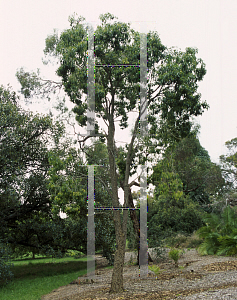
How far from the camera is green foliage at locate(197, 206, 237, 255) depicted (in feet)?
36.1

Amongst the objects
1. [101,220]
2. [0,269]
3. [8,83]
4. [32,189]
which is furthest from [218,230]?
[8,83]

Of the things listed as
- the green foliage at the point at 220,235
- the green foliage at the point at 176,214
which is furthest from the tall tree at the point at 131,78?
the green foliage at the point at 176,214

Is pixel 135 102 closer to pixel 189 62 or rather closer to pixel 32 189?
pixel 189 62

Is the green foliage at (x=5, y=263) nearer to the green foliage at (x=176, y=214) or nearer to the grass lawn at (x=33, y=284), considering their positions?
the grass lawn at (x=33, y=284)

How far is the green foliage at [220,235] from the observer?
36.1ft

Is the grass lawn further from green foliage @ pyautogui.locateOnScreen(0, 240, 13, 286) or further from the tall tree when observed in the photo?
the tall tree

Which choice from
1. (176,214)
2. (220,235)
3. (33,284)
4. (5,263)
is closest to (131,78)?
(5,263)

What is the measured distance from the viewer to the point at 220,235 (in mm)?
11656

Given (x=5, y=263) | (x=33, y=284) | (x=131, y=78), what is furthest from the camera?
(x=33, y=284)

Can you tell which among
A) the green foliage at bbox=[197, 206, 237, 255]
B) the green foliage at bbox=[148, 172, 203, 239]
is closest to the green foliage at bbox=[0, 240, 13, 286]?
the green foliage at bbox=[197, 206, 237, 255]

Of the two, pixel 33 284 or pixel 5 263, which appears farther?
pixel 33 284

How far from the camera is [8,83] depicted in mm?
11305

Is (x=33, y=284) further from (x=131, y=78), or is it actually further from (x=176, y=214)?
(x=176, y=214)

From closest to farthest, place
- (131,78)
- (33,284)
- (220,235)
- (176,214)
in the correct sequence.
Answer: (131,78), (33,284), (220,235), (176,214)
